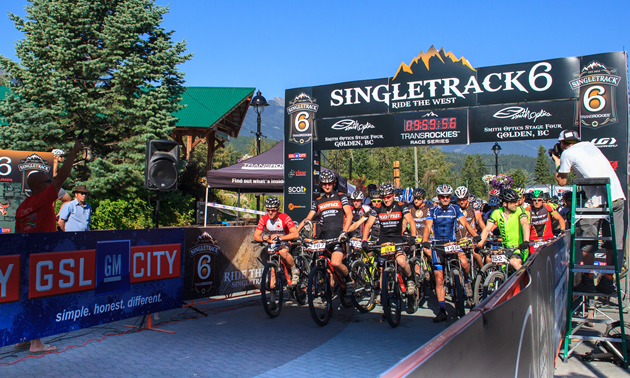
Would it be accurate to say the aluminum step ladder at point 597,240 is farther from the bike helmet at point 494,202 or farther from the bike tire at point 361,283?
the bike helmet at point 494,202

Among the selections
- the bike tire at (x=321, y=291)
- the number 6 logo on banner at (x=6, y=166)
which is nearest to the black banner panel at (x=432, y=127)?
the bike tire at (x=321, y=291)

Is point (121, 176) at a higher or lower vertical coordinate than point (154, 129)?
lower

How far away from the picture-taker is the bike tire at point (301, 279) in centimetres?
865

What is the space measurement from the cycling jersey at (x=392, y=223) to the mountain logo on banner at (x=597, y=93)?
7.10 metres

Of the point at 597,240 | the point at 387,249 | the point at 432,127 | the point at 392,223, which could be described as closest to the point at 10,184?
the point at 392,223

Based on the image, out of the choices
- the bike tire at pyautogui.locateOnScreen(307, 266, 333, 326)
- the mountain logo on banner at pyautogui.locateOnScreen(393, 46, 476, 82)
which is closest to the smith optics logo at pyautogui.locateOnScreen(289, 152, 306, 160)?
the mountain logo on banner at pyautogui.locateOnScreen(393, 46, 476, 82)

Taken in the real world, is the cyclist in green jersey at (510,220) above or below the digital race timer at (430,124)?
below

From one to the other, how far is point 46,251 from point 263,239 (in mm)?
3662

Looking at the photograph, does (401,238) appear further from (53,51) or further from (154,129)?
(53,51)

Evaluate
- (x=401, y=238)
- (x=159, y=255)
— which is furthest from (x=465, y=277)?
(x=159, y=255)

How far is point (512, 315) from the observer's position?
2652 mm

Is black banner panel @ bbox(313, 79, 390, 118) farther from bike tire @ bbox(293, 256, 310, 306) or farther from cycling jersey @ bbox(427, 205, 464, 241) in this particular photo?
bike tire @ bbox(293, 256, 310, 306)

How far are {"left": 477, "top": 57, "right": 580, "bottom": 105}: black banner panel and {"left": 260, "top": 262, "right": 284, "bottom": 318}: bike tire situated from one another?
343 inches

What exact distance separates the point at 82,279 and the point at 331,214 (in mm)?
4151
